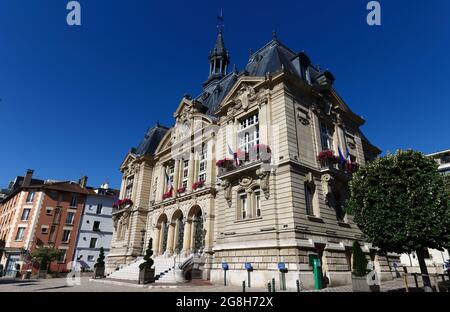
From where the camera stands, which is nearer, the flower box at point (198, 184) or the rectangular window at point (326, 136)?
the rectangular window at point (326, 136)

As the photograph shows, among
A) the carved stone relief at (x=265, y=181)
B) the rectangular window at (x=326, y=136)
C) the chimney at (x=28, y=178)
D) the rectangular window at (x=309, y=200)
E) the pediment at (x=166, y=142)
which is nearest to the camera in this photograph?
the carved stone relief at (x=265, y=181)

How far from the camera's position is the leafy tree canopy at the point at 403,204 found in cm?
1437

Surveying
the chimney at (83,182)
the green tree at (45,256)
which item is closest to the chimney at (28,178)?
the chimney at (83,182)

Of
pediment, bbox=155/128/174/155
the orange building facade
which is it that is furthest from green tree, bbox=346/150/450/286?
the orange building facade

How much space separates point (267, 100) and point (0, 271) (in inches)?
1634

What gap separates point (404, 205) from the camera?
15156mm

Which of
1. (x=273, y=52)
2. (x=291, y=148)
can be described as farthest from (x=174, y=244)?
(x=273, y=52)

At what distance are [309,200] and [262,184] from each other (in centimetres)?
353

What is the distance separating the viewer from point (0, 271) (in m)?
37.2

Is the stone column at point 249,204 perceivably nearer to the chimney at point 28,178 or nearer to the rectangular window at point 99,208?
the rectangular window at point 99,208

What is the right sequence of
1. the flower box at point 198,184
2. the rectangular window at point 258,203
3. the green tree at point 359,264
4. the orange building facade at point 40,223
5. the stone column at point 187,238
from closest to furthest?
the green tree at point 359,264, the rectangular window at point 258,203, the stone column at point 187,238, the flower box at point 198,184, the orange building facade at point 40,223

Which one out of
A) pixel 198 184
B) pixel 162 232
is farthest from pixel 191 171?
pixel 162 232
